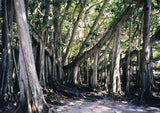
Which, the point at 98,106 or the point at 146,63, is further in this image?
the point at 98,106

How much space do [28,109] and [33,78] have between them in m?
0.70

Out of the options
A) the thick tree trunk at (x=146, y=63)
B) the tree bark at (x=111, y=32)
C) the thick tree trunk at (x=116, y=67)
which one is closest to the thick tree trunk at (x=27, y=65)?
the thick tree trunk at (x=146, y=63)

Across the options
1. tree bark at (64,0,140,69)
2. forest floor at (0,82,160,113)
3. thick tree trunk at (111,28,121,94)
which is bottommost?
forest floor at (0,82,160,113)

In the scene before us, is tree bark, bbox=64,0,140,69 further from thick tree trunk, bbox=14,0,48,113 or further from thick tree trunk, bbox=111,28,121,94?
thick tree trunk, bbox=14,0,48,113

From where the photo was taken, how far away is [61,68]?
23.0 ft

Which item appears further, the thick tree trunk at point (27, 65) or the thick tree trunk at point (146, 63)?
the thick tree trunk at point (146, 63)

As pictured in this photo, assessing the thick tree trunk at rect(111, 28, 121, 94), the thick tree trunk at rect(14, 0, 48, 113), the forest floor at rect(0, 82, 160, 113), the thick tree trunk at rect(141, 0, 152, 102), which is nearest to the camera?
the thick tree trunk at rect(14, 0, 48, 113)

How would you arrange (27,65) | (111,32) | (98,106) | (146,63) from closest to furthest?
(27,65) → (146,63) → (98,106) → (111,32)

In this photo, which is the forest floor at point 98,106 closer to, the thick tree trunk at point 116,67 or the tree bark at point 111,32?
the thick tree trunk at point 116,67

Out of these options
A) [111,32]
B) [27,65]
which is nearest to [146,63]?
[111,32]

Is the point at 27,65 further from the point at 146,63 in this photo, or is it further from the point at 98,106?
the point at 146,63

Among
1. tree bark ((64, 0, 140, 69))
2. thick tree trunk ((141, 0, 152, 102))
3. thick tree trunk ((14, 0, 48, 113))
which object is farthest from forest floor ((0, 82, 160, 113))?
tree bark ((64, 0, 140, 69))

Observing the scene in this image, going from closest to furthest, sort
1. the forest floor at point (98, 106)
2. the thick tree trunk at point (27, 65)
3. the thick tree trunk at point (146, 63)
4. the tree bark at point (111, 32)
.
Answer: the thick tree trunk at point (27, 65), the forest floor at point (98, 106), the thick tree trunk at point (146, 63), the tree bark at point (111, 32)

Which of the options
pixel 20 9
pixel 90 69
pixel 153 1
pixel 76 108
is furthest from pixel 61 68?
pixel 153 1
